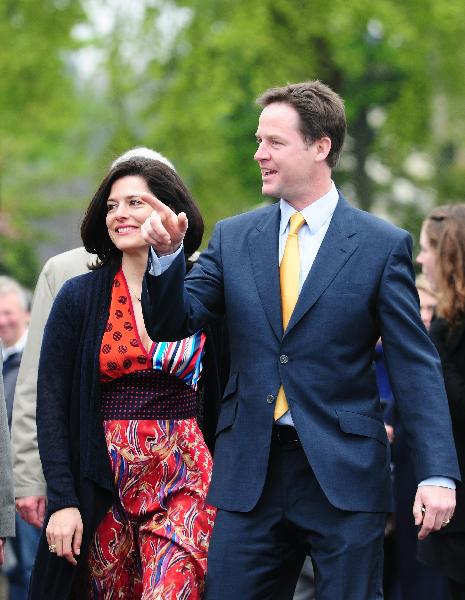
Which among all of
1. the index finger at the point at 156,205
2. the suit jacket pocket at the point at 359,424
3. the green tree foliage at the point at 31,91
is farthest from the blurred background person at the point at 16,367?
the green tree foliage at the point at 31,91

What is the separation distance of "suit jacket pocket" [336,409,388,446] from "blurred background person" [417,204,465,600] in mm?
1473

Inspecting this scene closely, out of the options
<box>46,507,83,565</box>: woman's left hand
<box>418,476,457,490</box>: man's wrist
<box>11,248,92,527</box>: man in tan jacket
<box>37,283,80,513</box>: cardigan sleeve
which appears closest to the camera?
<box>418,476,457,490</box>: man's wrist

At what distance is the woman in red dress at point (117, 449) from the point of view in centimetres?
520

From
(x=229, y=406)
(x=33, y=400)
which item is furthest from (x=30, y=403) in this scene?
(x=229, y=406)

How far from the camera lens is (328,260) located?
4.92 metres

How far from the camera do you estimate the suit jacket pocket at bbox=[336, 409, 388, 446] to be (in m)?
4.83

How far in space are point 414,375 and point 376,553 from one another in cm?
64

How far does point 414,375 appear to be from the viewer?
4.86m

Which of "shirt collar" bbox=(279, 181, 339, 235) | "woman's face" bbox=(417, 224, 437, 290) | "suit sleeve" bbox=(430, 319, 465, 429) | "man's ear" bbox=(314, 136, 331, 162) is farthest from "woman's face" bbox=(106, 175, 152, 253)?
"woman's face" bbox=(417, 224, 437, 290)

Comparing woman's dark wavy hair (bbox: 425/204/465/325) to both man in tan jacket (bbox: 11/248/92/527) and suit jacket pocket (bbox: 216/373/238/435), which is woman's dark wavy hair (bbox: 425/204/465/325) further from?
suit jacket pocket (bbox: 216/373/238/435)

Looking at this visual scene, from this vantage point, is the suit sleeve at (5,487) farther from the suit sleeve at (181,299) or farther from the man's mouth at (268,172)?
the man's mouth at (268,172)

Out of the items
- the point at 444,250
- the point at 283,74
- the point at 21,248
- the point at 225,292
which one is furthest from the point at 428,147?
the point at 225,292

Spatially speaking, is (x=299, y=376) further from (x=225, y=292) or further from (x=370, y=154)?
(x=370, y=154)

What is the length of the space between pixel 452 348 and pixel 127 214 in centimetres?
186
